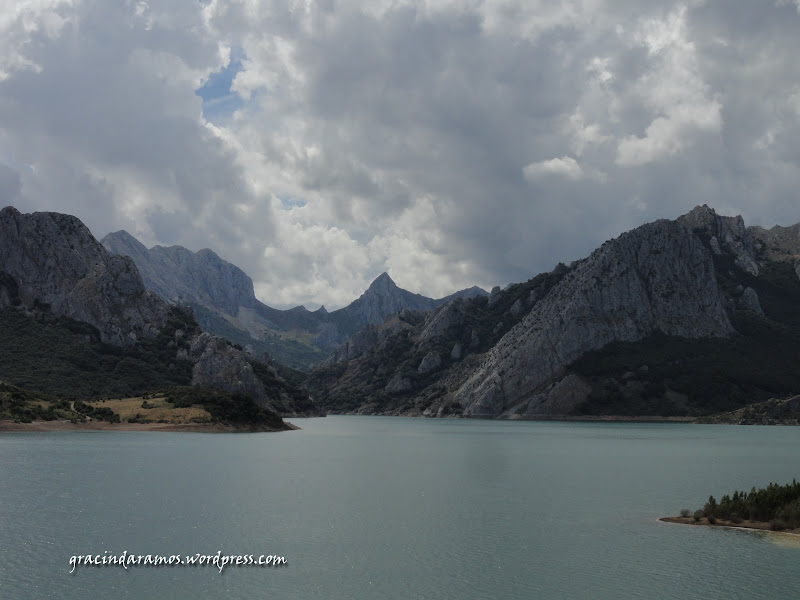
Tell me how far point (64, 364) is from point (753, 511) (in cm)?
17202

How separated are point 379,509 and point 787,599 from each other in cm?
2941

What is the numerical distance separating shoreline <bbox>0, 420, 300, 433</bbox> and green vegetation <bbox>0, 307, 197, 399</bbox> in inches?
1311

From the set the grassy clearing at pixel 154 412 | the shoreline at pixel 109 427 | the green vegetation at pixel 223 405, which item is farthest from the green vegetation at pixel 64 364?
the shoreline at pixel 109 427

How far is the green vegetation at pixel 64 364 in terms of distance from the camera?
164750 millimetres

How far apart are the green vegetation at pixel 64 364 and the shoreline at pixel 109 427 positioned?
33306mm

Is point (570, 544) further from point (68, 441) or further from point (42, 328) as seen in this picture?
point (42, 328)

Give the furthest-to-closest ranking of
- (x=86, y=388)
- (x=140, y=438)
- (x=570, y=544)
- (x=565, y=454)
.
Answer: (x=86, y=388)
(x=140, y=438)
(x=565, y=454)
(x=570, y=544)

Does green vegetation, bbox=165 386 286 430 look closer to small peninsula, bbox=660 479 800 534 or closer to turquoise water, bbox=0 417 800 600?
turquoise water, bbox=0 417 800 600

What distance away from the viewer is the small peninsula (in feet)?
153

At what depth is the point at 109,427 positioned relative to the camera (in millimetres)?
132250

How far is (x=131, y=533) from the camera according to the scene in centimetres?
4172

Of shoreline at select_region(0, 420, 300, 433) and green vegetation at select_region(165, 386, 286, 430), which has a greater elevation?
green vegetation at select_region(165, 386, 286, 430)

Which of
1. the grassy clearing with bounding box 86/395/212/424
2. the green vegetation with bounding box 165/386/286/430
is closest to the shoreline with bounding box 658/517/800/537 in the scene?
the grassy clearing with bounding box 86/395/212/424

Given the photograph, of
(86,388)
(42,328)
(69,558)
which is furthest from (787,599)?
(42,328)
